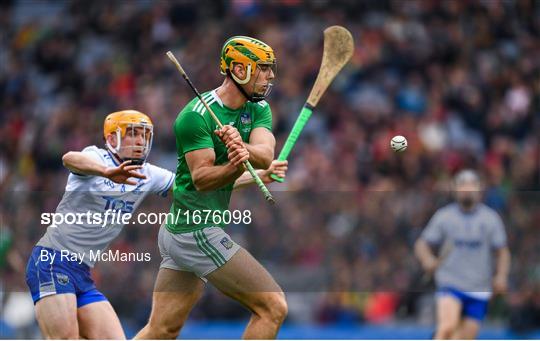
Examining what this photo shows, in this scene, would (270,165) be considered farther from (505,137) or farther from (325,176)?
(505,137)

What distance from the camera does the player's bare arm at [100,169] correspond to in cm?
720

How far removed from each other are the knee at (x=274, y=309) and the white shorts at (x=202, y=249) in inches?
13.1

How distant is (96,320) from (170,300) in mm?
441

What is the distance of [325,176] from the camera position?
539 inches

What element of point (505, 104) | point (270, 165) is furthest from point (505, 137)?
point (270, 165)

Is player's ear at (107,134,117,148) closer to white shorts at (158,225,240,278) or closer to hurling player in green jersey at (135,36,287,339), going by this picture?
hurling player in green jersey at (135,36,287,339)

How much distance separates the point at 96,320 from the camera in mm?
7539

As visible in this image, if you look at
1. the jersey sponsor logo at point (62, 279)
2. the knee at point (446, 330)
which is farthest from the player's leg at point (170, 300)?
the knee at point (446, 330)

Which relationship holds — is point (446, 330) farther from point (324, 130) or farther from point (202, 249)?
point (324, 130)

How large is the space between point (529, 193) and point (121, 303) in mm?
3938

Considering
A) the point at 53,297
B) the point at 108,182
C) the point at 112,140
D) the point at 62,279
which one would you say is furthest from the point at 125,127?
A: the point at 53,297

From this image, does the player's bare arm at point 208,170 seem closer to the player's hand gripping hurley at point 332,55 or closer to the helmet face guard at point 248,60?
the helmet face guard at point 248,60

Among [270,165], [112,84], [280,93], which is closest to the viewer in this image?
[270,165]

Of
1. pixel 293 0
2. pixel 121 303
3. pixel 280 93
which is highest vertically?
pixel 293 0
